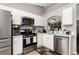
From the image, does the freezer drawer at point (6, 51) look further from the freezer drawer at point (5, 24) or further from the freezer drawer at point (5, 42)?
the freezer drawer at point (5, 24)

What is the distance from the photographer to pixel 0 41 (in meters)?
1.37

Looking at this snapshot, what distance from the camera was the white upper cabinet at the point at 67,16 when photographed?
140 centimetres

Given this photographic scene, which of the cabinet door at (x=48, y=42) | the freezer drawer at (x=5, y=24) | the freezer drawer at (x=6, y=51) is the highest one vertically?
the freezer drawer at (x=5, y=24)

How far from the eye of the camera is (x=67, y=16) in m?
1.42

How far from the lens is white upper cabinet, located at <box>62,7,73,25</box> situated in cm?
140

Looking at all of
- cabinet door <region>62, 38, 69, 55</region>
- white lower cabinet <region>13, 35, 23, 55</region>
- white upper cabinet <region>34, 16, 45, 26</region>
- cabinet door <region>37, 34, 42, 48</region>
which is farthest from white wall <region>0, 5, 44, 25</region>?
cabinet door <region>62, 38, 69, 55</region>

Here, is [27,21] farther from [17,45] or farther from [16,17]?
[17,45]

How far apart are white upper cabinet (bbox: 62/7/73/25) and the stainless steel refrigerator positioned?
0.91 m

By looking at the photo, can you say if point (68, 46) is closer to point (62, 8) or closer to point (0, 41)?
point (62, 8)

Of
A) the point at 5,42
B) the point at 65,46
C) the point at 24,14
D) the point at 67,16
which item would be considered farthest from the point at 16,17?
the point at 65,46

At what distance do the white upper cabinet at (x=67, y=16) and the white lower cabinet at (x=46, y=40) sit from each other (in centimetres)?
32

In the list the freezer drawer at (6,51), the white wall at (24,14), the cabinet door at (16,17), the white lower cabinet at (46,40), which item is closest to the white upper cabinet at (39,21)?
the white wall at (24,14)

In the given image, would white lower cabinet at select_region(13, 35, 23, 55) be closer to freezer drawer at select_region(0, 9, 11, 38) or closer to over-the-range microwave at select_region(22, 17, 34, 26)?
freezer drawer at select_region(0, 9, 11, 38)

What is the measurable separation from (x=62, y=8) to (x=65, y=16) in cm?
14
